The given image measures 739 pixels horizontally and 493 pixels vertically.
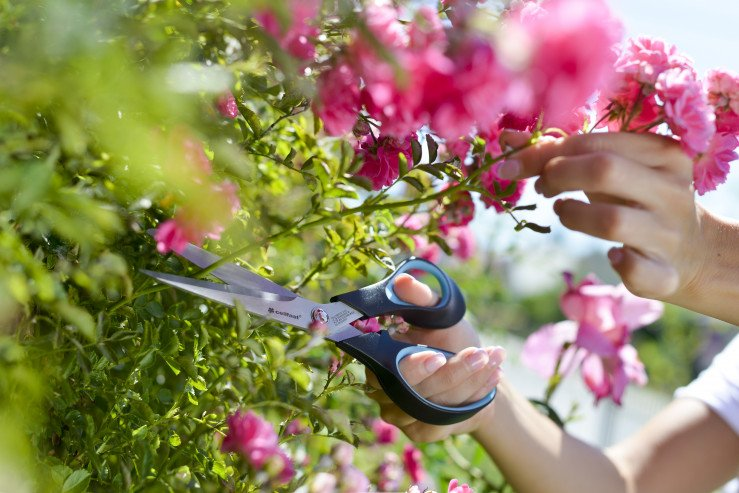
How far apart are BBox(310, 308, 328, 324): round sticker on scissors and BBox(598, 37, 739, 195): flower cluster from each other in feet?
0.95

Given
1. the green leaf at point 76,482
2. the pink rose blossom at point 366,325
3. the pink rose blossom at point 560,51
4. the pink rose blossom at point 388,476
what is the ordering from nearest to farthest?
the pink rose blossom at point 560,51 < the green leaf at point 76,482 < the pink rose blossom at point 366,325 < the pink rose blossom at point 388,476

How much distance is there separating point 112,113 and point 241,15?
4.9 inches

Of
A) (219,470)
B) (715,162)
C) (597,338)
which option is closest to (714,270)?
(715,162)

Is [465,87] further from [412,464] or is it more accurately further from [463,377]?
[412,464]

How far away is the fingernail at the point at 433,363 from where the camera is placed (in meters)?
0.76

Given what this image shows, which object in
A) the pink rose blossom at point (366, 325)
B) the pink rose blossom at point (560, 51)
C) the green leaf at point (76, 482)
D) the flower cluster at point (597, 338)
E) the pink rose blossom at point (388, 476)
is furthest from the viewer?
the flower cluster at point (597, 338)

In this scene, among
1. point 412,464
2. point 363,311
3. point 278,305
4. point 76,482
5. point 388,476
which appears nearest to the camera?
point 76,482

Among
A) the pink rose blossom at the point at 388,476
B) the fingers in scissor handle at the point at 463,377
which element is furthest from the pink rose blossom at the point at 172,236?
the pink rose blossom at the point at 388,476

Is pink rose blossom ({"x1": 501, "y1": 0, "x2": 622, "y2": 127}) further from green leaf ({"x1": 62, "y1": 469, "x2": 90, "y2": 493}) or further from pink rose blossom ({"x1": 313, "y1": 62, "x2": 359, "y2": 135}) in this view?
green leaf ({"x1": 62, "y1": 469, "x2": 90, "y2": 493})

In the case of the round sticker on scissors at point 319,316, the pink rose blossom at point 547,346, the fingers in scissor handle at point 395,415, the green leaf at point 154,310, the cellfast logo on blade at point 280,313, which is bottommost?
the pink rose blossom at point 547,346

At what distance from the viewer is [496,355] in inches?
31.0

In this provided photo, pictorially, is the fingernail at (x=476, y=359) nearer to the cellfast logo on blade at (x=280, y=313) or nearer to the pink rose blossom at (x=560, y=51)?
the cellfast logo on blade at (x=280, y=313)

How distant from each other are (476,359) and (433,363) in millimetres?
42

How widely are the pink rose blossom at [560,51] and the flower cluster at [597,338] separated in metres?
0.98
